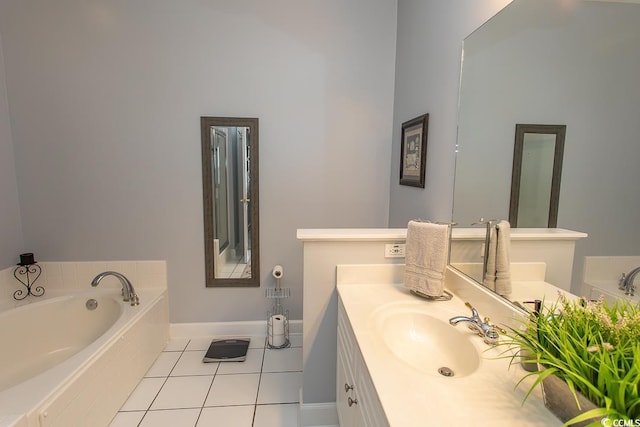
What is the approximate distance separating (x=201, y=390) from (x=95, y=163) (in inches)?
77.6

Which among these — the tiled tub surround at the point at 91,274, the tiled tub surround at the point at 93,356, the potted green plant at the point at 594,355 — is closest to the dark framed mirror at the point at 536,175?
the potted green plant at the point at 594,355

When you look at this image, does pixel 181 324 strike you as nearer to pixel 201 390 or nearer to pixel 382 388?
pixel 201 390

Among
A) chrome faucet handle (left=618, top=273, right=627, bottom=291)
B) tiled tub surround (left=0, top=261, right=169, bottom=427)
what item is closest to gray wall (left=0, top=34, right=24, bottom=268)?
tiled tub surround (left=0, top=261, right=169, bottom=427)

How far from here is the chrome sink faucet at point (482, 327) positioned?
3.51 feet

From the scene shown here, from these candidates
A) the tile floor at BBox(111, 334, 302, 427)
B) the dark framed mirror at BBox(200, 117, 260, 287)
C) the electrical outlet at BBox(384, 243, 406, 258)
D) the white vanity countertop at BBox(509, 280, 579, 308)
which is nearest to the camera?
the white vanity countertop at BBox(509, 280, 579, 308)

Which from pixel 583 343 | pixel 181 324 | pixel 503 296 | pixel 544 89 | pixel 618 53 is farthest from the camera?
pixel 181 324

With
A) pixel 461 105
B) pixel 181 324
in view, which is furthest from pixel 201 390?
pixel 461 105

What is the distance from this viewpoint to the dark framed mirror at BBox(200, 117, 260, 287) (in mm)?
2576

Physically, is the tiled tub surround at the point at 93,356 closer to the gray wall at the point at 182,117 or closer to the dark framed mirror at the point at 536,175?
the gray wall at the point at 182,117

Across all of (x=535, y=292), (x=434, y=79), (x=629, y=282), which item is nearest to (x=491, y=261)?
(x=535, y=292)

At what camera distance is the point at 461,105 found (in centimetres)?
150

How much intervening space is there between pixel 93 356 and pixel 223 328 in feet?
3.77

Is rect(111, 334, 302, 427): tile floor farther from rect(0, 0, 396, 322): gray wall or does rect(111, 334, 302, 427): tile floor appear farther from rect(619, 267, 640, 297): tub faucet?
rect(619, 267, 640, 297): tub faucet

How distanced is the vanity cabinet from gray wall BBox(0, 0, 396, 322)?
133cm
